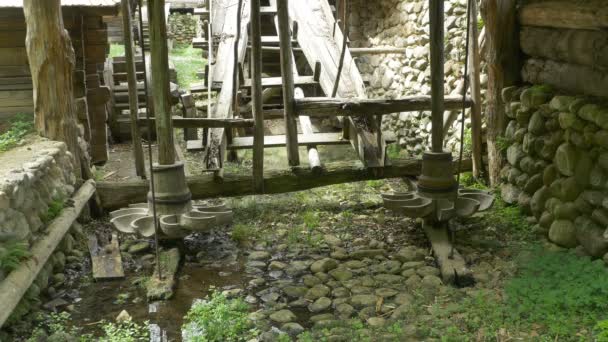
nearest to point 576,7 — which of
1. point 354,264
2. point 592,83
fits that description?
point 592,83

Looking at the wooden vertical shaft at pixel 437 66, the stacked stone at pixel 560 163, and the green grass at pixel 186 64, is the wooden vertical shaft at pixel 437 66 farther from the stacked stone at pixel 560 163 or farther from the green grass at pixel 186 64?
the green grass at pixel 186 64

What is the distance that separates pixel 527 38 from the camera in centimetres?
530

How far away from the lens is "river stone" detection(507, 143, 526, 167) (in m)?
→ 5.46

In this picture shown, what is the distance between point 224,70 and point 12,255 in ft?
13.3

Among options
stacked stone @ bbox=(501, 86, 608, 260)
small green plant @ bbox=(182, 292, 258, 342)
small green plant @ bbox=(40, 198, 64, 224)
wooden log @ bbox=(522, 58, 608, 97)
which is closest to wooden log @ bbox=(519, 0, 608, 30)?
wooden log @ bbox=(522, 58, 608, 97)

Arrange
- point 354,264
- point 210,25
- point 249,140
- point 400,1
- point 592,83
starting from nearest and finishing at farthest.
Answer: point 592,83, point 354,264, point 249,140, point 210,25, point 400,1

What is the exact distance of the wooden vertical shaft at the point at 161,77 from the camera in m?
4.21

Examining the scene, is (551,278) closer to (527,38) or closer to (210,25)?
(527,38)

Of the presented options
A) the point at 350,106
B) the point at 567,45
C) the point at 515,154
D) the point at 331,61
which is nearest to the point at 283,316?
the point at 350,106

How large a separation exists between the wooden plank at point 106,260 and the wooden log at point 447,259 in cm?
255

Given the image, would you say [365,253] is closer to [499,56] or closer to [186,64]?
[499,56]

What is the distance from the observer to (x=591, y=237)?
421 cm

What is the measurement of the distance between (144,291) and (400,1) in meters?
6.01

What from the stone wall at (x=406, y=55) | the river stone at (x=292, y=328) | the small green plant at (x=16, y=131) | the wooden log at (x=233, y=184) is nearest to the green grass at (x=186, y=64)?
the stone wall at (x=406, y=55)
